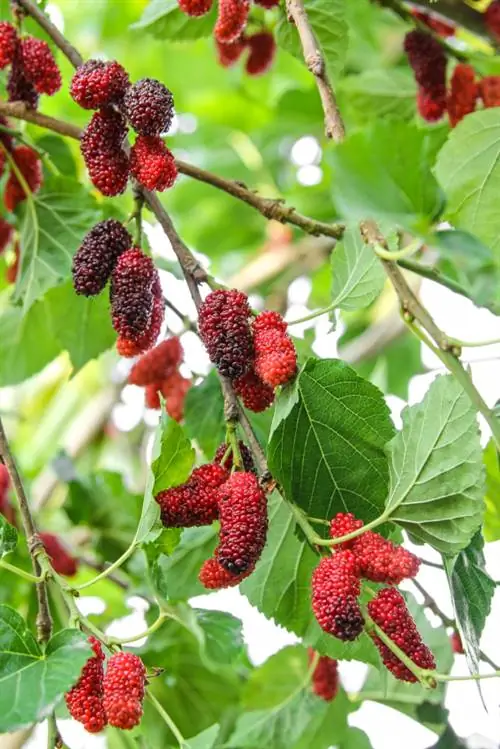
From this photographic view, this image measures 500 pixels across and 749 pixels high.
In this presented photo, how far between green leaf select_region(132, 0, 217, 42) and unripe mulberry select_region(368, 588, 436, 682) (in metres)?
0.61

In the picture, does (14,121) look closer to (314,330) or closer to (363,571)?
(314,330)

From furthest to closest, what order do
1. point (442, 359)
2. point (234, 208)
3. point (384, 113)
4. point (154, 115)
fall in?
point (234, 208), point (384, 113), point (154, 115), point (442, 359)

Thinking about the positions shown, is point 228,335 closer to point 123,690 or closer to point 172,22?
point 123,690

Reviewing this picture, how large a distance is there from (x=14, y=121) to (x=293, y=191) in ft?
2.01

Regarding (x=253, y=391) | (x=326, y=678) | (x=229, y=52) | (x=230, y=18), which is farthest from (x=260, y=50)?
(x=326, y=678)

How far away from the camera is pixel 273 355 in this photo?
0.59m

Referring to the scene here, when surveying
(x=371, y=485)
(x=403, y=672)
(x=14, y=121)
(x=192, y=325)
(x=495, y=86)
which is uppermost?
(x=495, y=86)

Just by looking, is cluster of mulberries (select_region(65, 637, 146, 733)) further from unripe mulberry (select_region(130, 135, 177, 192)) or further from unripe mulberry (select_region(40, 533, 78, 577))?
unripe mulberry (select_region(40, 533, 78, 577))

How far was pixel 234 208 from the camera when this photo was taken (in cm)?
169

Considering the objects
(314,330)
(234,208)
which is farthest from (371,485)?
(234,208)

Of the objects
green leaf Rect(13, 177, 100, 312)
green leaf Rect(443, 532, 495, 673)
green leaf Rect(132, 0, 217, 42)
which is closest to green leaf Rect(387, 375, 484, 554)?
green leaf Rect(443, 532, 495, 673)

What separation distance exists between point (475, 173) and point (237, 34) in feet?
0.74

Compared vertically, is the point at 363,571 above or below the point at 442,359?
below

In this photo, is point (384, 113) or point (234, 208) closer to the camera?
point (384, 113)
